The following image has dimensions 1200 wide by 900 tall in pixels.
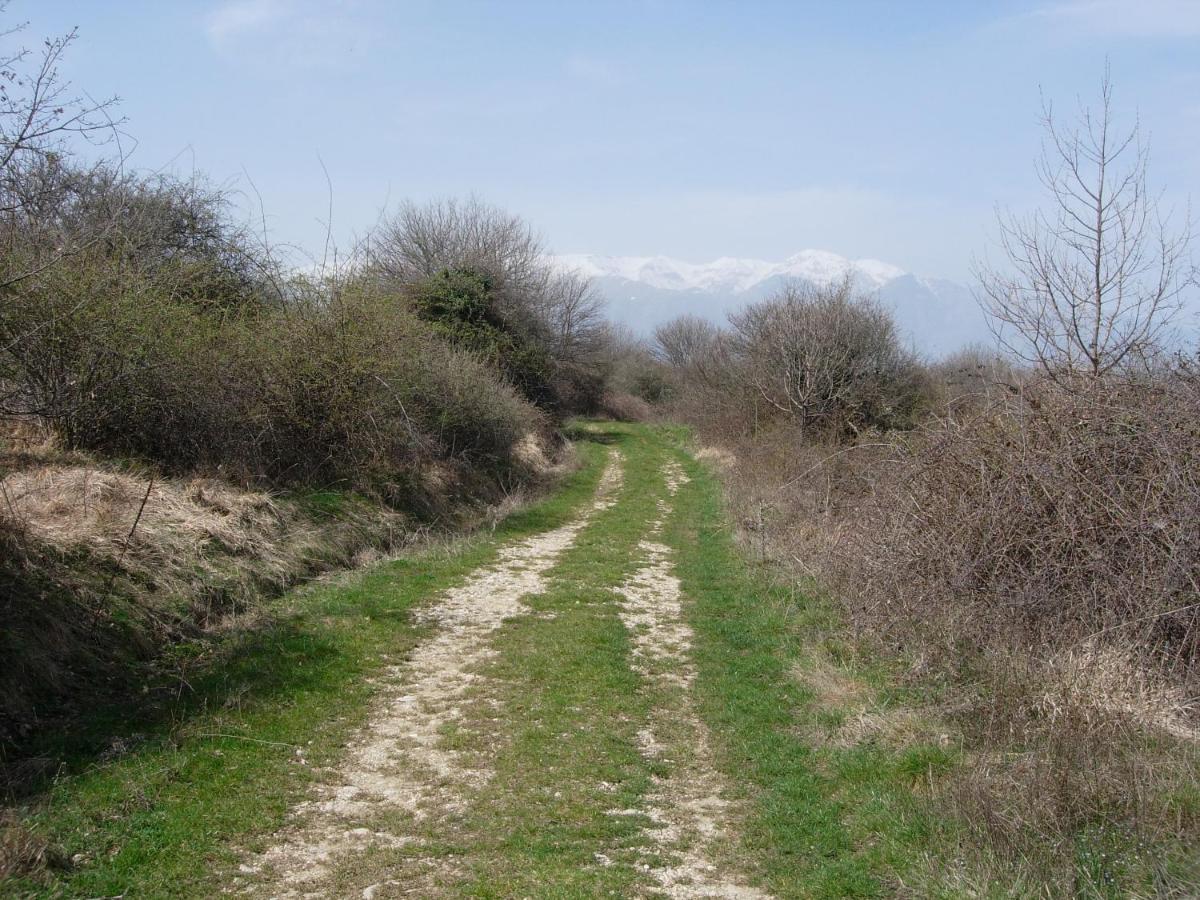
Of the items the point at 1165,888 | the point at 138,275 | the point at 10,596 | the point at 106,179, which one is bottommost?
the point at 10,596

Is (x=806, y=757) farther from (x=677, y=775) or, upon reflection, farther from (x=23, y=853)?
(x=23, y=853)

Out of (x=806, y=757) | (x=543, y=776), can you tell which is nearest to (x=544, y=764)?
(x=543, y=776)

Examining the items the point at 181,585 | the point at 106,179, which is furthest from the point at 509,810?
the point at 106,179

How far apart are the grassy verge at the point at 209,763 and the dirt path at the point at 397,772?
201mm

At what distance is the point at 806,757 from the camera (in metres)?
6.43

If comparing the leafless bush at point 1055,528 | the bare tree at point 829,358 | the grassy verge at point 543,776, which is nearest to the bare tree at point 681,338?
the bare tree at point 829,358

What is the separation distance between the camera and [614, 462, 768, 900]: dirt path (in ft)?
15.8

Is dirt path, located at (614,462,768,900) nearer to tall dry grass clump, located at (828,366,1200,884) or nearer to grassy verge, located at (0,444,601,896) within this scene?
tall dry grass clump, located at (828,366,1200,884)

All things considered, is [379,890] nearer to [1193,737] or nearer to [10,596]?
[10,596]

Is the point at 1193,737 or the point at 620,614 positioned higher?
the point at 1193,737

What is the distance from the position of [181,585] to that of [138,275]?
5.37m

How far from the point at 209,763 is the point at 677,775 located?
3355 mm

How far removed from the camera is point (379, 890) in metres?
4.51

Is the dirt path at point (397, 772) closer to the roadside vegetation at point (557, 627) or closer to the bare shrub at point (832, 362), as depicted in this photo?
the roadside vegetation at point (557, 627)
